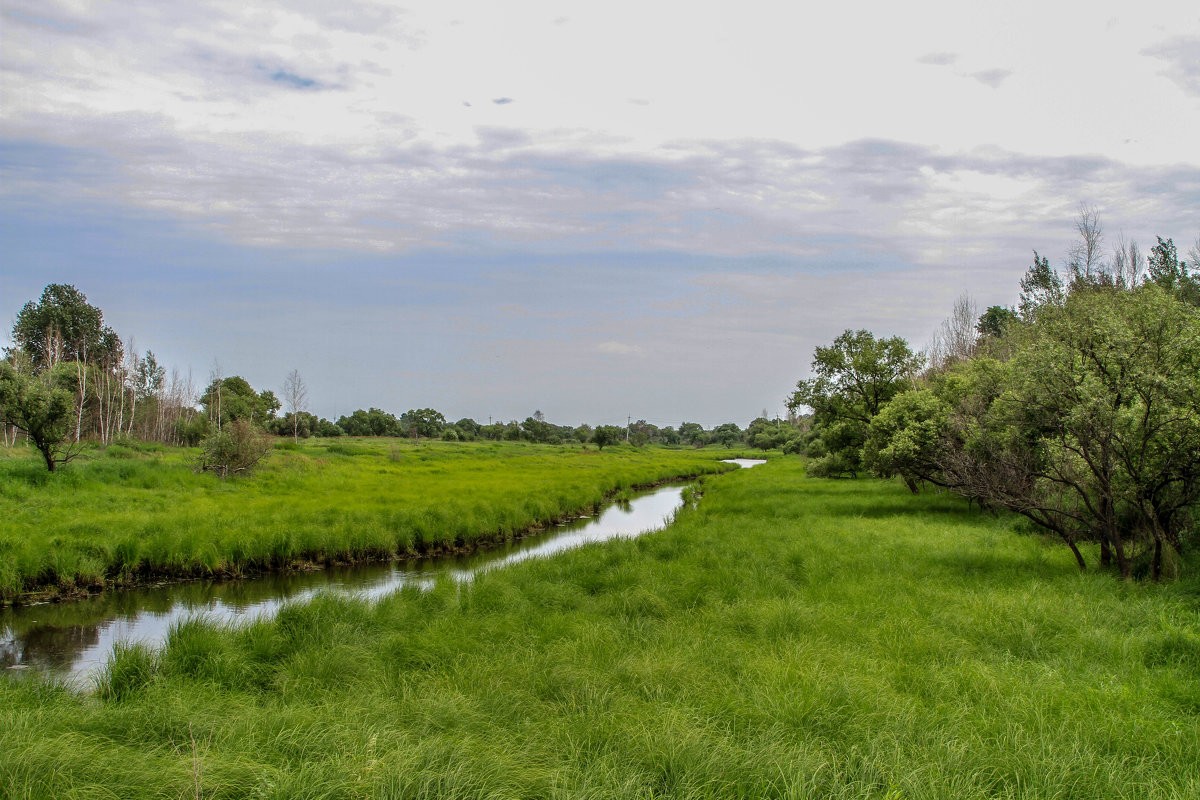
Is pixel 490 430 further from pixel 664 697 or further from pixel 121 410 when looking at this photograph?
pixel 664 697

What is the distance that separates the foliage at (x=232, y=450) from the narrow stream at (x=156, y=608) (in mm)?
12524

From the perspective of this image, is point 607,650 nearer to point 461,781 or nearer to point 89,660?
point 461,781

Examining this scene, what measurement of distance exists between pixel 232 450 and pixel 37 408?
7453 millimetres

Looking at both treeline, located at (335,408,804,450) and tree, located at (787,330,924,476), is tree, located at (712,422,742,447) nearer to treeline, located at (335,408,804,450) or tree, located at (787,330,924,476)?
treeline, located at (335,408,804,450)

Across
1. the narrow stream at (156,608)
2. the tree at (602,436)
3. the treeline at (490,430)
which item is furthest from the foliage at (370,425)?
the narrow stream at (156,608)

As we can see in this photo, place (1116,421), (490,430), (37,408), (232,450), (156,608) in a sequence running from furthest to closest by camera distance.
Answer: (490,430)
(232,450)
(37,408)
(156,608)
(1116,421)

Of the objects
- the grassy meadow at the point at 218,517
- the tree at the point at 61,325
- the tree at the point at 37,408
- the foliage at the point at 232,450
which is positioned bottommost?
the grassy meadow at the point at 218,517

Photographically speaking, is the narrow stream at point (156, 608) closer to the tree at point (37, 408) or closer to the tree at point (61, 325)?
the tree at point (37, 408)

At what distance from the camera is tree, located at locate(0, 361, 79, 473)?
21.3 meters

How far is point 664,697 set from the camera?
23.9ft

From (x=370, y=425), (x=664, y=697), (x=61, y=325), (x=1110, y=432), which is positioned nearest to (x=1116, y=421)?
(x=1110, y=432)

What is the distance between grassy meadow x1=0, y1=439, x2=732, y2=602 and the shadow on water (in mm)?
696

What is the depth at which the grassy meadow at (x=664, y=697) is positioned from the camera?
5.26m

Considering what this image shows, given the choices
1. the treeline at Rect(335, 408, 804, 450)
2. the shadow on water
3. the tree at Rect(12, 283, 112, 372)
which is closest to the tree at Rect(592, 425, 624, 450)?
the treeline at Rect(335, 408, 804, 450)
